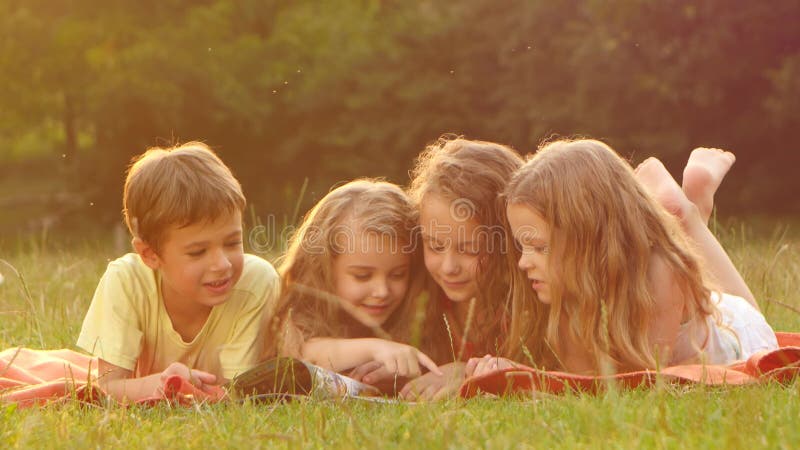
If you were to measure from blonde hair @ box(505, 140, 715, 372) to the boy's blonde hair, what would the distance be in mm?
1046

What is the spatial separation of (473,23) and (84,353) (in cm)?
1435

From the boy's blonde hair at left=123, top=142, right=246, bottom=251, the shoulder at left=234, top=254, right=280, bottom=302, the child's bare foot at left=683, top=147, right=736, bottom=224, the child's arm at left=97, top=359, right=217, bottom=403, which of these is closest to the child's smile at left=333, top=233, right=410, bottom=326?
the shoulder at left=234, top=254, right=280, bottom=302

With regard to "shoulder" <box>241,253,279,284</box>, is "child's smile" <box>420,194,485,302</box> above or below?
above

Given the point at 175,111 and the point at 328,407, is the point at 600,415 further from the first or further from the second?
the point at 175,111

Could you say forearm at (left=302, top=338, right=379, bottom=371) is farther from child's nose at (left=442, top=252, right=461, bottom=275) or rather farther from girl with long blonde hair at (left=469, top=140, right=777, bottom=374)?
girl with long blonde hair at (left=469, top=140, right=777, bottom=374)

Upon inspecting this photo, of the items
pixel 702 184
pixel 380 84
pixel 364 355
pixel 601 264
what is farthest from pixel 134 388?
pixel 380 84

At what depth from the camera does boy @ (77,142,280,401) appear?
392 centimetres

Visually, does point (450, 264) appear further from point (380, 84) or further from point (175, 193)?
point (380, 84)

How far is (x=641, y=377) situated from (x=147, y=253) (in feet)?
5.97

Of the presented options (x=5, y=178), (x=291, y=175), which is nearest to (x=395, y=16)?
(x=291, y=175)

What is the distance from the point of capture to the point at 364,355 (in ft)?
13.2

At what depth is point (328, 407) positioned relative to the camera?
10.8 ft

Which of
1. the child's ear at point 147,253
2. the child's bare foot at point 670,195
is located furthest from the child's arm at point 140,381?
the child's bare foot at point 670,195

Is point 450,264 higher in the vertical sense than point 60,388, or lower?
higher
